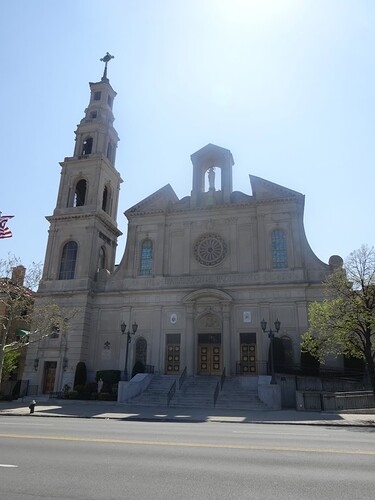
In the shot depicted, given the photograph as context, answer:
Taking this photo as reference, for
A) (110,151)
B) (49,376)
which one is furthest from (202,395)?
(110,151)

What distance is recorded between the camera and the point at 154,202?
3794cm

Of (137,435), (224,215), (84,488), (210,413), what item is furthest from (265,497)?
(224,215)

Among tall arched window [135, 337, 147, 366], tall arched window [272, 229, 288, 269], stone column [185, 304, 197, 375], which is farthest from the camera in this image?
tall arched window [135, 337, 147, 366]

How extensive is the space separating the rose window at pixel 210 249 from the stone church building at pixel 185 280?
0.30 ft

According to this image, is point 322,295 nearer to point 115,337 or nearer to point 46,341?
point 115,337

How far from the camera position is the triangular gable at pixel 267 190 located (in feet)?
113

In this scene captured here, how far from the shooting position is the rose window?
34.3 m

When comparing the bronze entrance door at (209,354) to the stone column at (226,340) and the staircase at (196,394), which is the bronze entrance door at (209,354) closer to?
the stone column at (226,340)

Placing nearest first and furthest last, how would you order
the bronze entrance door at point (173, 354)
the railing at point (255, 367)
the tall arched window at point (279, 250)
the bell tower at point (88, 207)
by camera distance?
the railing at point (255, 367) < the bronze entrance door at point (173, 354) < the tall arched window at point (279, 250) < the bell tower at point (88, 207)

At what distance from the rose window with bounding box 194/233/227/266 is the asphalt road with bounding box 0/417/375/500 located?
24.1m

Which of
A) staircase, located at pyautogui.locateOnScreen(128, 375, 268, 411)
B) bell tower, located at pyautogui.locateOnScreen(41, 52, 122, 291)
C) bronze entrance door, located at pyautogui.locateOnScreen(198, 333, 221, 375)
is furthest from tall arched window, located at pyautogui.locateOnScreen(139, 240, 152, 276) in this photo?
staircase, located at pyautogui.locateOnScreen(128, 375, 268, 411)

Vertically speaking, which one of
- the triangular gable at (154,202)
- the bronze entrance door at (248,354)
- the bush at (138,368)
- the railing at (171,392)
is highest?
the triangular gable at (154,202)

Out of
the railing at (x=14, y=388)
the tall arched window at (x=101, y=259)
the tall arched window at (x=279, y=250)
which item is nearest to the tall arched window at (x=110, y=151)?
the tall arched window at (x=101, y=259)

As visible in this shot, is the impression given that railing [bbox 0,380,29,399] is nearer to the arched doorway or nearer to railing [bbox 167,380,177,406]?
railing [bbox 167,380,177,406]
